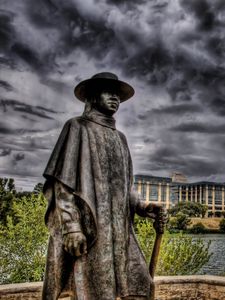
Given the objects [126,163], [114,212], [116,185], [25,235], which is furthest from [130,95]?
[25,235]

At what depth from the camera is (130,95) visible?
173 inches

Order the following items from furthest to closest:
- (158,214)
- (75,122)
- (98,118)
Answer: (158,214)
(98,118)
(75,122)

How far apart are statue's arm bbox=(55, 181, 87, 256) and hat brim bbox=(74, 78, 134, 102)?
113 cm

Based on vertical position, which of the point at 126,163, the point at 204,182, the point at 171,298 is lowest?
the point at 171,298

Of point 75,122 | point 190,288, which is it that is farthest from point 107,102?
point 190,288

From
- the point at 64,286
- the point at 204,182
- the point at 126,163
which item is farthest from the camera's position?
the point at 204,182

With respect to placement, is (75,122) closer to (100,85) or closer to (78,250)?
(100,85)

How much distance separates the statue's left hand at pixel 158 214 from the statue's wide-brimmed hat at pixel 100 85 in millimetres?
1298

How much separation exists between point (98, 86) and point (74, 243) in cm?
168

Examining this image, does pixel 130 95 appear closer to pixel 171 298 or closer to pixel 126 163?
pixel 126 163

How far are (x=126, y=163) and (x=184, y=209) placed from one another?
7984 cm

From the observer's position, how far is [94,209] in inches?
142

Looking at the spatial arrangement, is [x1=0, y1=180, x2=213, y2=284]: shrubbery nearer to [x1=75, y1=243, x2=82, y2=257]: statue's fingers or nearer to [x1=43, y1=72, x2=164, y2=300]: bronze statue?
[x1=43, y1=72, x2=164, y2=300]: bronze statue

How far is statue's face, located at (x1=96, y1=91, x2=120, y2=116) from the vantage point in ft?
13.3
